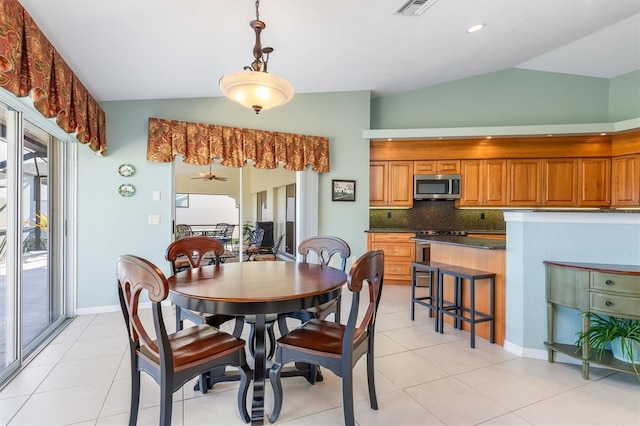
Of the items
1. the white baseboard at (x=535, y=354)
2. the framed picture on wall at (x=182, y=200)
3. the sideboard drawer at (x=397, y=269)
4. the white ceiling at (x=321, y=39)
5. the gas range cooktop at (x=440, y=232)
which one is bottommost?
the white baseboard at (x=535, y=354)

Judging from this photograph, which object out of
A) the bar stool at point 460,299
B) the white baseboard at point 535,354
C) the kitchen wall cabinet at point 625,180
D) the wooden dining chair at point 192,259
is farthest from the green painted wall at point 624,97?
the wooden dining chair at point 192,259

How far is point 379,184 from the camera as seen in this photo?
5441 millimetres

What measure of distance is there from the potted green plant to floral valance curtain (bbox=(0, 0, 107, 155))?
3.98 meters

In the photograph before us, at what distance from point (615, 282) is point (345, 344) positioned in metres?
1.96

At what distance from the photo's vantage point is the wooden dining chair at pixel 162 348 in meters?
1.41

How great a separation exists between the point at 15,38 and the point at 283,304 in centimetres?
209

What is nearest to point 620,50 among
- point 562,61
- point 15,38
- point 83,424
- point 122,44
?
point 562,61

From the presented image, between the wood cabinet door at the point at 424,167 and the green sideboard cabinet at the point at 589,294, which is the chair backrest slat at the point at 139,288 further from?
the wood cabinet door at the point at 424,167

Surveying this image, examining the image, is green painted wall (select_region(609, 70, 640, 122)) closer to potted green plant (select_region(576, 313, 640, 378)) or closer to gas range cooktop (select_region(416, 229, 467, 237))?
gas range cooktop (select_region(416, 229, 467, 237))

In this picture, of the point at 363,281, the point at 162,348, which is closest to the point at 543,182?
the point at 363,281

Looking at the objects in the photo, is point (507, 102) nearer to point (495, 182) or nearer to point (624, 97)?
point (495, 182)

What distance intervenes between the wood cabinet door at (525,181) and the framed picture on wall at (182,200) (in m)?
5.30

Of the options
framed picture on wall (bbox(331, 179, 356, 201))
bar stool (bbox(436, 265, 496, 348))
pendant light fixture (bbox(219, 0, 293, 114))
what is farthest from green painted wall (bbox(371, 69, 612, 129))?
pendant light fixture (bbox(219, 0, 293, 114))

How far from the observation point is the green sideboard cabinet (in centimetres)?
209
